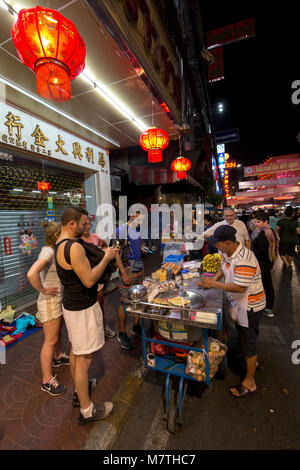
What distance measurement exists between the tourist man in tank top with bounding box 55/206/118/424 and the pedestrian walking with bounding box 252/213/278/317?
11.6ft

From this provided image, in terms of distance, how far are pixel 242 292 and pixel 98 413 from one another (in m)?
2.10

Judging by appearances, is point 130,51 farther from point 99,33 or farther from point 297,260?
A: point 297,260

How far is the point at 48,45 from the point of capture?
6.30 feet

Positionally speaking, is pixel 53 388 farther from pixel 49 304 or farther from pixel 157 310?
pixel 157 310

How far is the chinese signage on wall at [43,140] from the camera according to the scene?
4.39 metres

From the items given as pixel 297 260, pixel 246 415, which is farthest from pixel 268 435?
pixel 297 260

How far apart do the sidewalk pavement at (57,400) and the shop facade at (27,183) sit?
90.2 inches

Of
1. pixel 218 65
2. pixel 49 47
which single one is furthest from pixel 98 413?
pixel 218 65

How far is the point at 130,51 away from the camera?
3445mm

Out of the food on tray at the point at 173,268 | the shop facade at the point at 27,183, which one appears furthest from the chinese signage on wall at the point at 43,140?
the food on tray at the point at 173,268

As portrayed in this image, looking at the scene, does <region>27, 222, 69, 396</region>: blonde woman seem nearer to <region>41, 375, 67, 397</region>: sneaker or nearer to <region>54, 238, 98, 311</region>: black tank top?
<region>41, 375, 67, 397</region>: sneaker

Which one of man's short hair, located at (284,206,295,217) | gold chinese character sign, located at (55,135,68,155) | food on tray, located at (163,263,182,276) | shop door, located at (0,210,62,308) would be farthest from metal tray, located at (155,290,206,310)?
man's short hair, located at (284,206,295,217)

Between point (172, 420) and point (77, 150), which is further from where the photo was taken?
point (77, 150)

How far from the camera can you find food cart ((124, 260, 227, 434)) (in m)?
2.01
